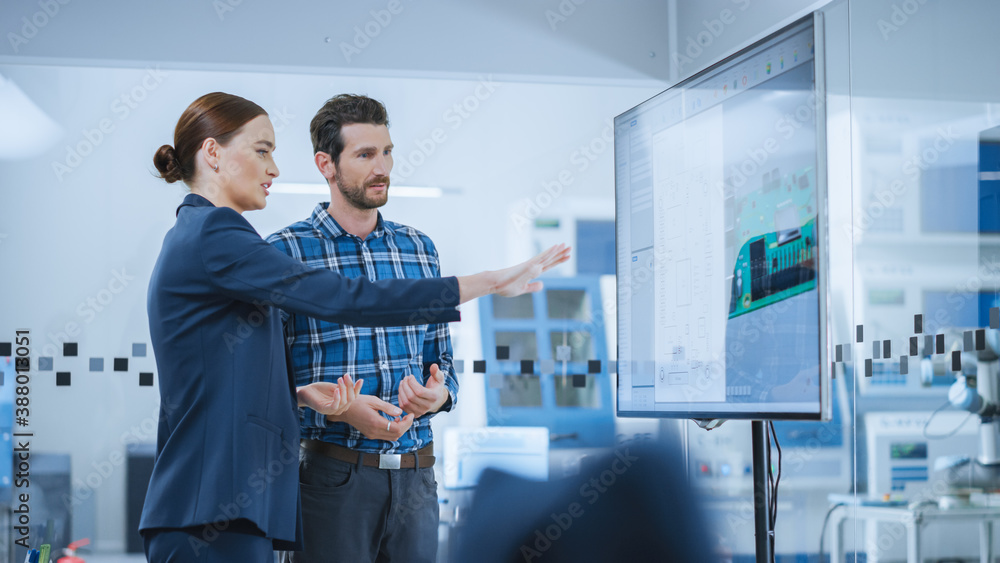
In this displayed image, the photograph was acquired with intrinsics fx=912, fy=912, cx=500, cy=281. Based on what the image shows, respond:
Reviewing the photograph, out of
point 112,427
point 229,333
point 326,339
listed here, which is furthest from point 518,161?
point 229,333

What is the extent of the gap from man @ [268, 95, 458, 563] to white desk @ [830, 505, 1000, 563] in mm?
1143

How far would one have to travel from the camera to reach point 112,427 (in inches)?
127

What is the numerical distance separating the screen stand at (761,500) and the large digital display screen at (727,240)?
0.05 metres

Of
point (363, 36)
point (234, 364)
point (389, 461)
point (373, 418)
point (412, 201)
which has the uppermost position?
point (363, 36)

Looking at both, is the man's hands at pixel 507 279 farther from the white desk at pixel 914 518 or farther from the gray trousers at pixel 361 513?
the white desk at pixel 914 518

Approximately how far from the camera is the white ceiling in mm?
3316

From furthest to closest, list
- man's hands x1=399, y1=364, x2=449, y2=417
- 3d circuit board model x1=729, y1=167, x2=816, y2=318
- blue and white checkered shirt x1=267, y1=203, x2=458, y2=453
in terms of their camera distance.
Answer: blue and white checkered shirt x1=267, y1=203, x2=458, y2=453
man's hands x1=399, y1=364, x2=449, y2=417
3d circuit board model x1=729, y1=167, x2=816, y2=318

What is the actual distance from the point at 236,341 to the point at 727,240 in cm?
94

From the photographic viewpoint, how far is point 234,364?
62.3 inches

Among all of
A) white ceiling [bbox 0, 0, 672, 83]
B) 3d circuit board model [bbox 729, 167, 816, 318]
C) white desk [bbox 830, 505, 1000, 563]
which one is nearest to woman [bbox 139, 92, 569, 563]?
3d circuit board model [bbox 729, 167, 816, 318]

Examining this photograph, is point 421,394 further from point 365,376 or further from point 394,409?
point 365,376

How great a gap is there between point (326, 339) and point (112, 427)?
4.66 ft

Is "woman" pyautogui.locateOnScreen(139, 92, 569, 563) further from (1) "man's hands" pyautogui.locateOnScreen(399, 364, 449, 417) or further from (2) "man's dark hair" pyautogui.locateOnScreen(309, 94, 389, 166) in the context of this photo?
(2) "man's dark hair" pyautogui.locateOnScreen(309, 94, 389, 166)

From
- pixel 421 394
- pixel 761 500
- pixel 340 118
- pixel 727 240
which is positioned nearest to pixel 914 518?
pixel 761 500
